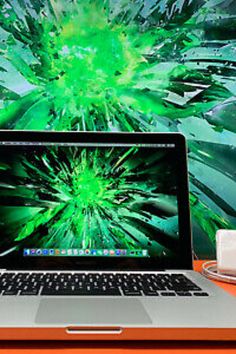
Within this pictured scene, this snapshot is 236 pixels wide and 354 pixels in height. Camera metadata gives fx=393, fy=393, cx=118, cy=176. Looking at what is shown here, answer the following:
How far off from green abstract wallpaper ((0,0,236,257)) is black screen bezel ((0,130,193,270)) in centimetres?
18

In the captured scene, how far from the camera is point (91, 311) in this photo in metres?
0.53

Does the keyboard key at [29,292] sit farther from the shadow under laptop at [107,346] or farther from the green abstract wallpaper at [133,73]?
the green abstract wallpaper at [133,73]

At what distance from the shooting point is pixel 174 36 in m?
1.05

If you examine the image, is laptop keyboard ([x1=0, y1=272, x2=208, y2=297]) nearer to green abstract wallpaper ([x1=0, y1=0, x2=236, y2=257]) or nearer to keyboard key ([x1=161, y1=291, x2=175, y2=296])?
keyboard key ([x1=161, y1=291, x2=175, y2=296])

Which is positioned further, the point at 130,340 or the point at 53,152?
the point at 53,152

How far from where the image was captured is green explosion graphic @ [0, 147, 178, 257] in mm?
820

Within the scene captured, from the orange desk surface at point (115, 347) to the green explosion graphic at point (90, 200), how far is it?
34 cm

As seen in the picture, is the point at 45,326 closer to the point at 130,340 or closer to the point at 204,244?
the point at 130,340

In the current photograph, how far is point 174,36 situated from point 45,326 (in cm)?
83

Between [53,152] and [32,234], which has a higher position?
[53,152]

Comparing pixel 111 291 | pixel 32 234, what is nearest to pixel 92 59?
pixel 32 234

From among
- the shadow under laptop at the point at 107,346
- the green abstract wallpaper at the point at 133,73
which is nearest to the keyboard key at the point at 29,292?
the shadow under laptop at the point at 107,346

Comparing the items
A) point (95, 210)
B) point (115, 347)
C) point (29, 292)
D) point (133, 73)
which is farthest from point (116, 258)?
point (133, 73)

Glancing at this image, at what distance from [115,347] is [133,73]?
75 cm
